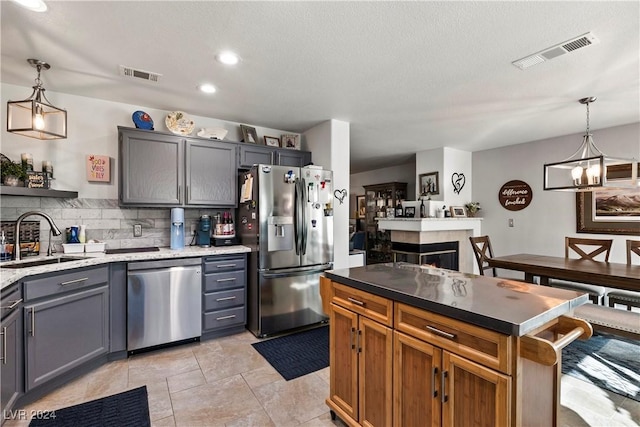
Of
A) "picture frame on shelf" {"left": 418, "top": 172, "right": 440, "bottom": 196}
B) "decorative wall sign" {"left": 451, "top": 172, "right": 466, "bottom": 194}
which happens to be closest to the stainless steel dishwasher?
"picture frame on shelf" {"left": 418, "top": 172, "right": 440, "bottom": 196}

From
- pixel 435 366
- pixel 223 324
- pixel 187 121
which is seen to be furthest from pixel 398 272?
pixel 187 121

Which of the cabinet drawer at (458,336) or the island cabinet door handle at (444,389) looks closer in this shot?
the cabinet drawer at (458,336)

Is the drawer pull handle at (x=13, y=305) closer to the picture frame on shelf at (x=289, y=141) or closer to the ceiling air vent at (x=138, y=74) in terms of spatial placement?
the ceiling air vent at (x=138, y=74)

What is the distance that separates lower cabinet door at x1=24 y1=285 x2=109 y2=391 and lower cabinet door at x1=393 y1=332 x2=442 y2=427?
7.95ft

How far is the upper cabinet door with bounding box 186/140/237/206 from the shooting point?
3.39 metres

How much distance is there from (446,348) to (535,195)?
→ 480 cm

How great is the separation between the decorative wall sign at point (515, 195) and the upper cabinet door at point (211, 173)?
457 centimetres

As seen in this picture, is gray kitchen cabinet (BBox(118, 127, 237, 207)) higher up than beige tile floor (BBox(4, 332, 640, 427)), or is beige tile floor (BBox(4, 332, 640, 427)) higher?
gray kitchen cabinet (BBox(118, 127, 237, 207))

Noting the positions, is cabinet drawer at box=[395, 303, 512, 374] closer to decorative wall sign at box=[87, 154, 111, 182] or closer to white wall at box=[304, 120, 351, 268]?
white wall at box=[304, 120, 351, 268]

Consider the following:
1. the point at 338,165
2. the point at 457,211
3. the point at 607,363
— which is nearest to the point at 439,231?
the point at 457,211

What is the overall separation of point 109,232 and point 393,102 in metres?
3.33

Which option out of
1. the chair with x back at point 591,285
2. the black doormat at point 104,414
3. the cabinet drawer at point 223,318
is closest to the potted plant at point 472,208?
the chair with x back at point 591,285

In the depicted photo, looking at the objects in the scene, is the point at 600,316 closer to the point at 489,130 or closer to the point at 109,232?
the point at 489,130

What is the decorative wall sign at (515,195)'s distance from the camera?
507cm
